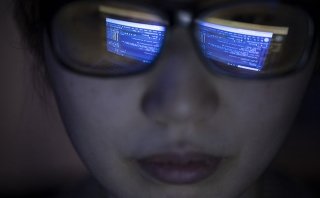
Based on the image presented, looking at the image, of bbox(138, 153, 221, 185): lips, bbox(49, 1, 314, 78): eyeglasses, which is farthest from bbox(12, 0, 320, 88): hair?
bbox(138, 153, 221, 185): lips

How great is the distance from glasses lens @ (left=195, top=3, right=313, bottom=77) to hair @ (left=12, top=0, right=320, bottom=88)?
15 millimetres

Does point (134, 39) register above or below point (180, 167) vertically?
above

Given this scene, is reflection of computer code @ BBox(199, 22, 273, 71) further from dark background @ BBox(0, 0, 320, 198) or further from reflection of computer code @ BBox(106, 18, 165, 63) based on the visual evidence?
dark background @ BBox(0, 0, 320, 198)

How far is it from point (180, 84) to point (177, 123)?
0.06 meters

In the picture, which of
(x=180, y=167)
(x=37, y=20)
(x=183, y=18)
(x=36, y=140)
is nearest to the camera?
(x=183, y=18)

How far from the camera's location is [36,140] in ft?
4.07

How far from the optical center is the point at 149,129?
689 mm

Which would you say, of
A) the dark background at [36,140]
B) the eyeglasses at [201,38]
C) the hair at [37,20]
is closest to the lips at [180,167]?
the eyeglasses at [201,38]

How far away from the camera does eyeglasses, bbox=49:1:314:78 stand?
2.17 feet

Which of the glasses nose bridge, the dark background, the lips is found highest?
the glasses nose bridge

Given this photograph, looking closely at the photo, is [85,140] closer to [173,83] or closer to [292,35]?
[173,83]

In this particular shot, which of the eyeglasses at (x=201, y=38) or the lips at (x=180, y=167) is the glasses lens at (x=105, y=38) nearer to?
the eyeglasses at (x=201, y=38)

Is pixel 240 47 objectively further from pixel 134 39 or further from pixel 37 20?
pixel 37 20

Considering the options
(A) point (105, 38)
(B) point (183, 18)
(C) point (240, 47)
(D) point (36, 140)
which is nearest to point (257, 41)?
(C) point (240, 47)
